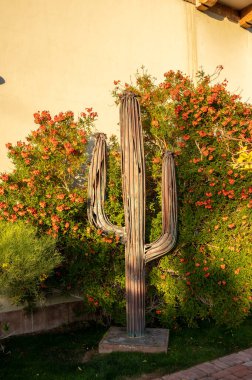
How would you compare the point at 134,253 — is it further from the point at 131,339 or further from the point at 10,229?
the point at 10,229

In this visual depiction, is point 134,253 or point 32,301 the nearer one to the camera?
point 134,253

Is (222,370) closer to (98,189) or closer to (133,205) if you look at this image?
(133,205)

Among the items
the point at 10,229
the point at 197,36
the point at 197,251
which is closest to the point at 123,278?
the point at 197,251

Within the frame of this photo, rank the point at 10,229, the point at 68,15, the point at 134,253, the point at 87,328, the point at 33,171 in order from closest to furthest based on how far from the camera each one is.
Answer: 1. the point at 10,229
2. the point at 134,253
3. the point at 33,171
4. the point at 87,328
5. the point at 68,15

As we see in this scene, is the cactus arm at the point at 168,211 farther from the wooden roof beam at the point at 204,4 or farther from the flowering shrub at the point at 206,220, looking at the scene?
the wooden roof beam at the point at 204,4

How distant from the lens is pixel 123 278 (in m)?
5.42

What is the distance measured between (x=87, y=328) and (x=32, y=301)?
1096 mm

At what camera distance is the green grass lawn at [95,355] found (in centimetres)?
420

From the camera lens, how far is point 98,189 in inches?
198

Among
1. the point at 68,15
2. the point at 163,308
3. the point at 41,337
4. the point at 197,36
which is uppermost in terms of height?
the point at 197,36

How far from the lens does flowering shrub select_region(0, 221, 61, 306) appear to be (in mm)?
4180

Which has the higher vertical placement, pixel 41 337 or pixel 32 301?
pixel 32 301

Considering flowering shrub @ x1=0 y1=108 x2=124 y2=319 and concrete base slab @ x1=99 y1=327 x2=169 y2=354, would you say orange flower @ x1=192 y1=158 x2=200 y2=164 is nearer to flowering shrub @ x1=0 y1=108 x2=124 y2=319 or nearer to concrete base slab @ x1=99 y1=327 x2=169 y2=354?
flowering shrub @ x1=0 y1=108 x2=124 y2=319

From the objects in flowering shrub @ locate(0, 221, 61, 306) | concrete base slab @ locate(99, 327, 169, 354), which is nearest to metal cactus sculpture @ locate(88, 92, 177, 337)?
concrete base slab @ locate(99, 327, 169, 354)
